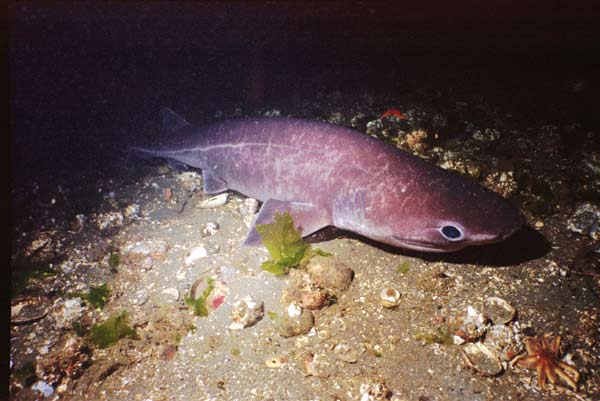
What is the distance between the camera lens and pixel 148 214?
5.28 m

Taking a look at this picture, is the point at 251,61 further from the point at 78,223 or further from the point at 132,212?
the point at 78,223

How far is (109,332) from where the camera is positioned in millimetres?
3443

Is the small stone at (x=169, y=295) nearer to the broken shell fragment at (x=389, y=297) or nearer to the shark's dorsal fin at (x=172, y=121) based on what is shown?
the broken shell fragment at (x=389, y=297)

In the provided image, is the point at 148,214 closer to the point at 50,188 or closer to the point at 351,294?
the point at 50,188

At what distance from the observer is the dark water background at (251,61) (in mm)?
7773

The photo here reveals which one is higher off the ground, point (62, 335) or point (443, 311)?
point (443, 311)

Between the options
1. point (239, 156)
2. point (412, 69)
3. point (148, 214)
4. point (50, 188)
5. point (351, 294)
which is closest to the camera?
point (351, 294)

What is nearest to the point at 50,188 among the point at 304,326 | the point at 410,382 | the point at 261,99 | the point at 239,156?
the point at 239,156

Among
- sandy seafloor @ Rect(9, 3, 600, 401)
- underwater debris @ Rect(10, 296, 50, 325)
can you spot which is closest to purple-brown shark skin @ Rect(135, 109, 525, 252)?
sandy seafloor @ Rect(9, 3, 600, 401)

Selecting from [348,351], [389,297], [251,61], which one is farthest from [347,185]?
[251,61]

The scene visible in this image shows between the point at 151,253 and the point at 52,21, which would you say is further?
the point at 52,21

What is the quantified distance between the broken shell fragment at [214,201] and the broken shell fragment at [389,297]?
312 cm

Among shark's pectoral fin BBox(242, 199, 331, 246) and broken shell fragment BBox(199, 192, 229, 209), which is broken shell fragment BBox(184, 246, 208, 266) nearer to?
shark's pectoral fin BBox(242, 199, 331, 246)

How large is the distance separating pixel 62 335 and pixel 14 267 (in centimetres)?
147
